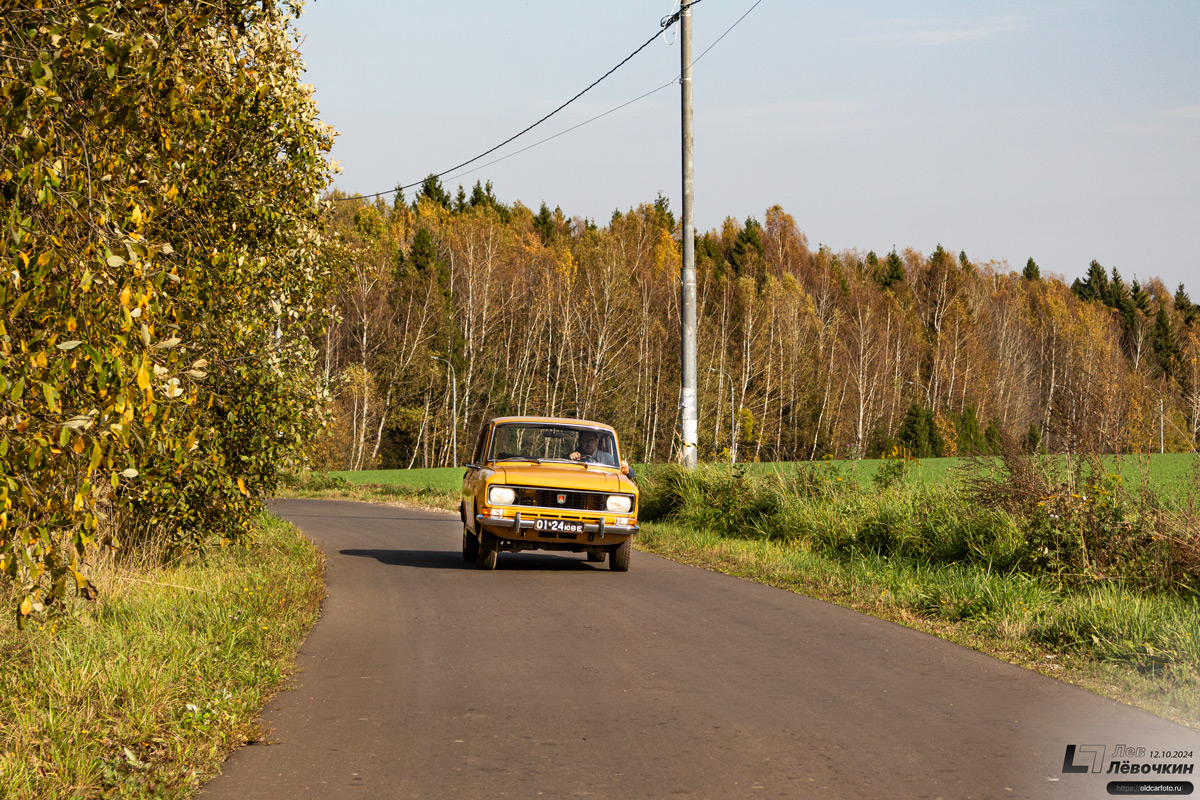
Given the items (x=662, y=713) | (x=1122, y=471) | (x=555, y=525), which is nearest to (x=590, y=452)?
(x=555, y=525)

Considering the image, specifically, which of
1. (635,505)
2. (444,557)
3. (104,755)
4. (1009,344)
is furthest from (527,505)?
(1009,344)

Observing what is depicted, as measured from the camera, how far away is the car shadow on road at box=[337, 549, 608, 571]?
15.3m

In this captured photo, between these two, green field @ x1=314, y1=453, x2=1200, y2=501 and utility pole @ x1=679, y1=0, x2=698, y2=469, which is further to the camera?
utility pole @ x1=679, y1=0, x2=698, y2=469

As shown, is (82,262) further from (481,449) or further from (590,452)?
(481,449)

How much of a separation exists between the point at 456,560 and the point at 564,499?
9.47 feet

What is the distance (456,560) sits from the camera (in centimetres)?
1627

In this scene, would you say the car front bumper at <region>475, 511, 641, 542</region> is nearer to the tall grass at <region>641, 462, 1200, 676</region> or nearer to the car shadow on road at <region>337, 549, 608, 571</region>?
the car shadow on road at <region>337, 549, 608, 571</region>

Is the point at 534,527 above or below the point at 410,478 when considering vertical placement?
above

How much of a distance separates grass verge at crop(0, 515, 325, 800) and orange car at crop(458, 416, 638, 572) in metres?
3.70

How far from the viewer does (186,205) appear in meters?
10.3

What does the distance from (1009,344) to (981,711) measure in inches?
3987

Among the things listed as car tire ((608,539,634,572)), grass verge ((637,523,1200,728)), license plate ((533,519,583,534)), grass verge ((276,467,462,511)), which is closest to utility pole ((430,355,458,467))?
grass verge ((276,467,462,511))

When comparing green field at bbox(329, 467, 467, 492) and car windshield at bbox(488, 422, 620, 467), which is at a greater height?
car windshield at bbox(488, 422, 620, 467)

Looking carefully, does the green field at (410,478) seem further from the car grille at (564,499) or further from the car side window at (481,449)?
the car grille at (564,499)
